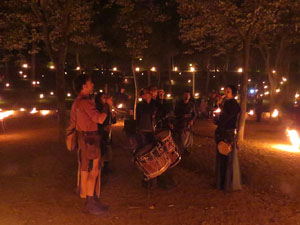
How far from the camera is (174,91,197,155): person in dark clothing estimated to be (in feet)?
30.9

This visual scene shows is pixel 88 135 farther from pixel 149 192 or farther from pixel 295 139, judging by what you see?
pixel 295 139

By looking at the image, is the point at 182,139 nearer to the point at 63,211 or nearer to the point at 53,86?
the point at 63,211

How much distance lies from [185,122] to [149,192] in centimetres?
324

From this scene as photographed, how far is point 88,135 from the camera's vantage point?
5.43 m

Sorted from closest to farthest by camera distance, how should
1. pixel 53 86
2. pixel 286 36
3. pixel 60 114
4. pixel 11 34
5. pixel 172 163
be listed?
pixel 172 163 < pixel 60 114 < pixel 11 34 < pixel 286 36 < pixel 53 86

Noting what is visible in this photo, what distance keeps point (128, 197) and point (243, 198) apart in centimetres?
208

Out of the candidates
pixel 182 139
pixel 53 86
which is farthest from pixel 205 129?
pixel 53 86

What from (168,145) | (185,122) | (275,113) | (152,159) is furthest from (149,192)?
(275,113)

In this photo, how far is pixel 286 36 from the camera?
57.8 ft

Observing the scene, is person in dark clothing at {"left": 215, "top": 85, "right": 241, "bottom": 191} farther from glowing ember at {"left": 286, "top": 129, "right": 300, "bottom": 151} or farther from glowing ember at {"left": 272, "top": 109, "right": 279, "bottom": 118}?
glowing ember at {"left": 272, "top": 109, "right": 279, "bottom": 118}

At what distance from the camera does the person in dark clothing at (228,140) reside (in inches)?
258

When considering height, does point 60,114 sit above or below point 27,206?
above

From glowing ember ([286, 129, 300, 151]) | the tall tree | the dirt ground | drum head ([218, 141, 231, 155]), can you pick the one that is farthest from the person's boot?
glowing ember ([286, 129, 300, 151])

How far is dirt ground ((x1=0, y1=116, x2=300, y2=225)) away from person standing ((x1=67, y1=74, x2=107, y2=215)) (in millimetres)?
322
